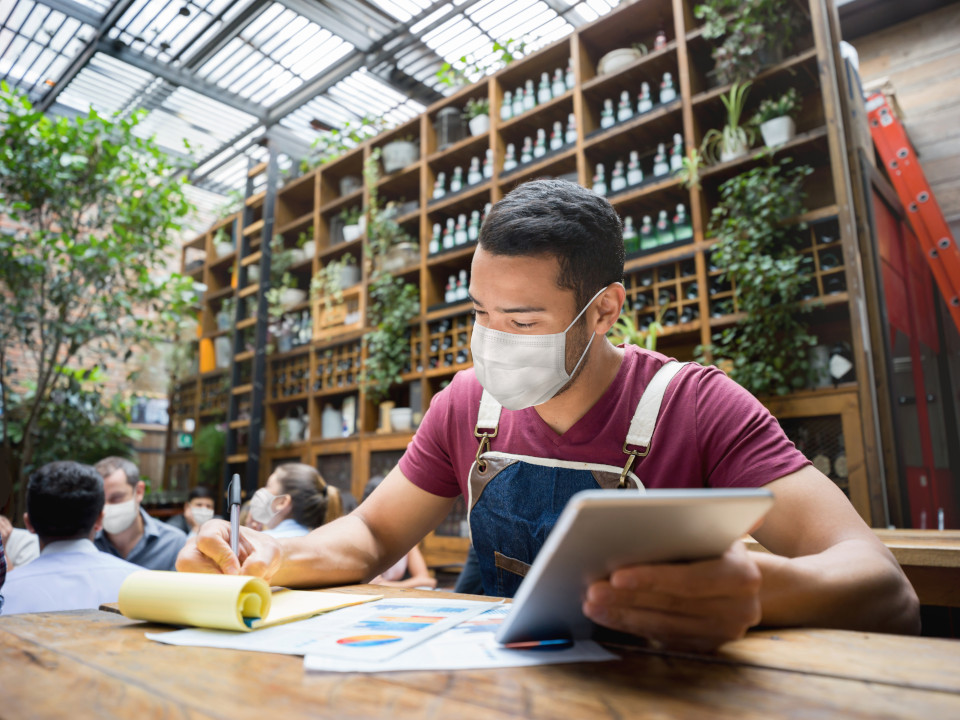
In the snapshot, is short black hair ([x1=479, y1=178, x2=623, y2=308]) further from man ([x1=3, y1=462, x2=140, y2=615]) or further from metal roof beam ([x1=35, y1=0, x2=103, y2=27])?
metal roof beam ([x1=35, y1=0, x2=103, y2=27])

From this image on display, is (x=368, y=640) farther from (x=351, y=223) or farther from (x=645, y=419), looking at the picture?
(x=351, y=223)

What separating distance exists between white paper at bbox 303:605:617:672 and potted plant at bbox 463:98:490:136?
466 cm

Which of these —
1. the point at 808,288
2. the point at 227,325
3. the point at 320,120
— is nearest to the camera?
the point at 808,288

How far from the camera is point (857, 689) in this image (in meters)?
0.52

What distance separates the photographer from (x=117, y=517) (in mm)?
3023

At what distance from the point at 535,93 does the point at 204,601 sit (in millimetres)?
4759

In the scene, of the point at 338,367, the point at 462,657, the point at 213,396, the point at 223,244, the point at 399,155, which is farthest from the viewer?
the point at 223,244

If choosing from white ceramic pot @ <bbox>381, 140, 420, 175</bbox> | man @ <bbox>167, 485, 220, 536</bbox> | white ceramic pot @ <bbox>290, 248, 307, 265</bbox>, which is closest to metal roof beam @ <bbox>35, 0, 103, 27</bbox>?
white ceramic pot @ <bbox>290, 248, 307, 265</bbox>

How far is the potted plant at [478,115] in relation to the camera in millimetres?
4934

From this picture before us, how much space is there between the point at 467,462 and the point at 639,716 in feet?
3.02

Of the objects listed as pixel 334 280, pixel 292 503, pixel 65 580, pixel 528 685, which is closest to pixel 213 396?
pixel 334 280

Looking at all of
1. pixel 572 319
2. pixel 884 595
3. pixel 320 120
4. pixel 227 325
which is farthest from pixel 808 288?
pixel 227 325

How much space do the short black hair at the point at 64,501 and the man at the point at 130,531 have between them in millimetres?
769

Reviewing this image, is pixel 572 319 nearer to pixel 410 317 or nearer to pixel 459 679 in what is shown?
pixel 459 679
